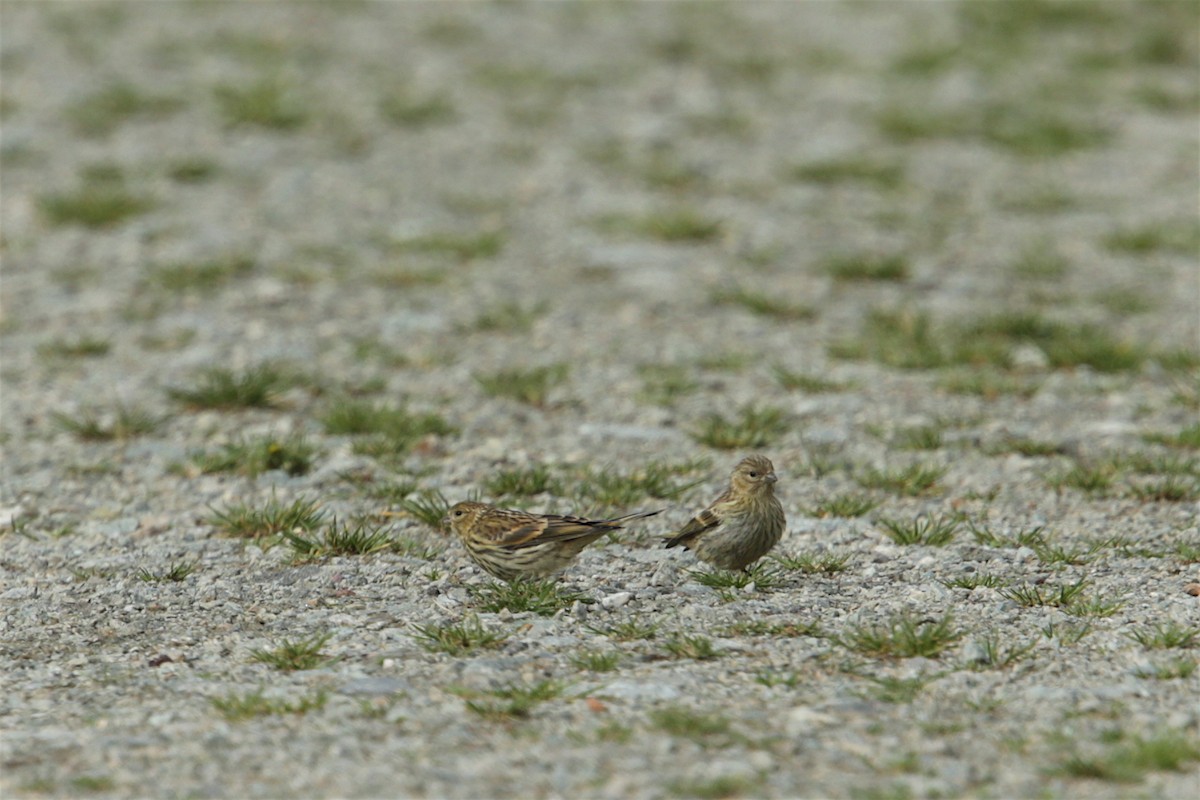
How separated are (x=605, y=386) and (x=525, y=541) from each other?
379 centimetres

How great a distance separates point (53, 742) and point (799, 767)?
2744 millimetres

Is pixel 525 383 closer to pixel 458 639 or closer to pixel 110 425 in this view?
pixel 110 425

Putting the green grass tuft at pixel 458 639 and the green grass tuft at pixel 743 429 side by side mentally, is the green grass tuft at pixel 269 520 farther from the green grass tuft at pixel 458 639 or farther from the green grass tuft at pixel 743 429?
the green grass tuft at pixel 743 429

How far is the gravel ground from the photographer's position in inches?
245

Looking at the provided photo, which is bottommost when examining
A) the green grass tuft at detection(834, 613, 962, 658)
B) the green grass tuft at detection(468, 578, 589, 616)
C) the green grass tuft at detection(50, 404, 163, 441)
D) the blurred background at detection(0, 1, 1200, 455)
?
the green grass tuft at detection(50, 404, 163, 441)

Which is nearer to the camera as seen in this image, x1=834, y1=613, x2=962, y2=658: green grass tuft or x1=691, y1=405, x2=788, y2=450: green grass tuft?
x1=834, y1=613, x2=962, y2=658: green grass tuft

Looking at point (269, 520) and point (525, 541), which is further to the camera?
point (269, 520)

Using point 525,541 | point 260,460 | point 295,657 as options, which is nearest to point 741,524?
point 525,541

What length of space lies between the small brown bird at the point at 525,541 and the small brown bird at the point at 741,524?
0.47 m

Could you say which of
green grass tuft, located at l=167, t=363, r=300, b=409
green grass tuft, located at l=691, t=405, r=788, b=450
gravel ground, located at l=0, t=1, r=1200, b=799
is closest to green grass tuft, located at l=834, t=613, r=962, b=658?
gravel ground, located at l=0, t=1, r=1200, b=799

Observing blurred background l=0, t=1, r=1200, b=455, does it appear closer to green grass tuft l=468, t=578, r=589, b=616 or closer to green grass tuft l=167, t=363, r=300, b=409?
green grass tuft l=167, t=363, r=300, b=409

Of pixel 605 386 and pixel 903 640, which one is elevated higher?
pixel 903 640

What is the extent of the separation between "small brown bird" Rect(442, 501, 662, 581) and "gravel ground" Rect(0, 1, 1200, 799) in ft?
0.79

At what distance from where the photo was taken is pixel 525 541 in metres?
7.62
